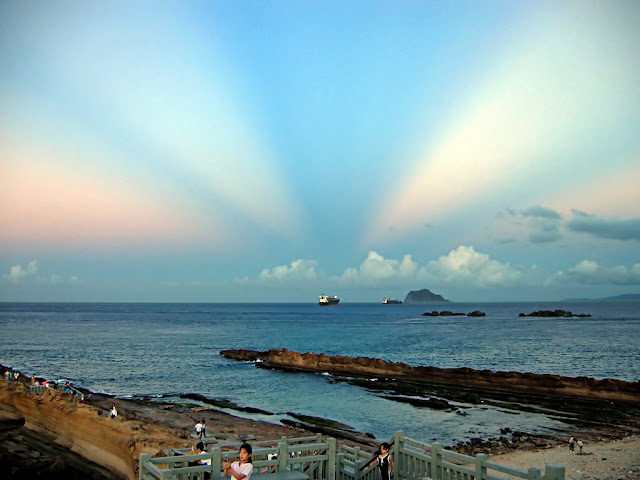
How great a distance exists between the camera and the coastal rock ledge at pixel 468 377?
4181 centimetres

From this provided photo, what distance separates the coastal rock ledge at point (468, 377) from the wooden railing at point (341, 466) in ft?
118

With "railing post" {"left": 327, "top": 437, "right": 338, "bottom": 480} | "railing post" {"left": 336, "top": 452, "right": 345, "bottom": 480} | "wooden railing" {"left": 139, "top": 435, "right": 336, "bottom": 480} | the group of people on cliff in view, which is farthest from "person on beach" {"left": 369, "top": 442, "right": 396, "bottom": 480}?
the group of people on cliff

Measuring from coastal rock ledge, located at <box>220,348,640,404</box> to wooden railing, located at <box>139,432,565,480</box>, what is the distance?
118 ft

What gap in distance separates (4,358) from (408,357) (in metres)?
55.6

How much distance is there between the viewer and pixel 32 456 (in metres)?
22.4

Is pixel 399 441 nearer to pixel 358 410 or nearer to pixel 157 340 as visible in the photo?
pixel 358 410

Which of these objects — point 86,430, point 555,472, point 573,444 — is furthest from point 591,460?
point 86,430

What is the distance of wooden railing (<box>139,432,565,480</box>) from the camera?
10062 mm

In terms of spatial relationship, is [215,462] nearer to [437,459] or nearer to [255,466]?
[255,466]

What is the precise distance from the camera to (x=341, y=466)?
42.5ft

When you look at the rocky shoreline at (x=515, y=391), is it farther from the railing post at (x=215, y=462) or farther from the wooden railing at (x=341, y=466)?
the railing post at (x=215, y=462)

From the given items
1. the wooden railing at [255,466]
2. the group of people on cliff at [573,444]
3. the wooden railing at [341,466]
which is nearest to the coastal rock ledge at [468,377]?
the group of people on cliff at [573,444]

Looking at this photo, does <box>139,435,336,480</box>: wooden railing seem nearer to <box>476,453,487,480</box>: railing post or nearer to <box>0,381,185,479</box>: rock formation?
<box>476,453,487,480</box>: railing post

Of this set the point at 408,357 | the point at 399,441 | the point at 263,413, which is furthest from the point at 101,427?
the point at 408,357
